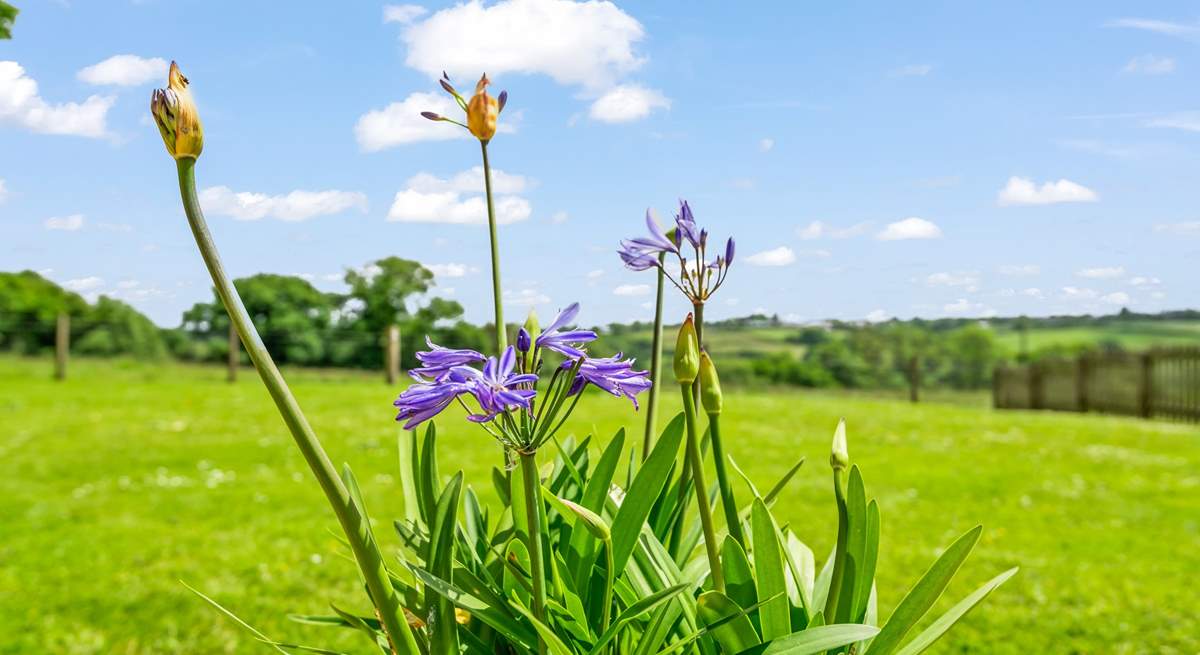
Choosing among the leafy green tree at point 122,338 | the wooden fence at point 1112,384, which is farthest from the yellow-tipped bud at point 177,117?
the leafy green tree at point 122,338

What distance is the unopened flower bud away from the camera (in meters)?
1.17

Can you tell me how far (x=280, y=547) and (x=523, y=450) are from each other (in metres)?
4.72

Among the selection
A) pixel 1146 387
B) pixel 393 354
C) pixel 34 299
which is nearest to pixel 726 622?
pixel 393 354

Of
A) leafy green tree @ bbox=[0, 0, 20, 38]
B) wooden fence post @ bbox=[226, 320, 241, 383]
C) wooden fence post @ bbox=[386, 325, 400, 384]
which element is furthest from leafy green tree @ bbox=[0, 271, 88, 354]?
leafy green tree @ bbox=[0, 0, 20, 38]

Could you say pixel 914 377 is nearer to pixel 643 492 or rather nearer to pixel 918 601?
pixel 918 601

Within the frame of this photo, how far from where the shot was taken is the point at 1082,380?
752 inches

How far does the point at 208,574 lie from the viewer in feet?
15.9

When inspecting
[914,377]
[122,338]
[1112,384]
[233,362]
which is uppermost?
[122,338]

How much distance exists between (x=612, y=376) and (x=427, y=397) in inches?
8.9

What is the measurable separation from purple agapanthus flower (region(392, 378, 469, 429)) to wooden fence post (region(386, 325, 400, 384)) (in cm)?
1746

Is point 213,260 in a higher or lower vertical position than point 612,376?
higher

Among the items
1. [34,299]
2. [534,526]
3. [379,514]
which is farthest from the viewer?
[34,299]

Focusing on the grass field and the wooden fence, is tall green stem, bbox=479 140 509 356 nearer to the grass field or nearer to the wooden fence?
the grass field

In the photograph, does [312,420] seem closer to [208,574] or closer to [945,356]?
[208,574]
